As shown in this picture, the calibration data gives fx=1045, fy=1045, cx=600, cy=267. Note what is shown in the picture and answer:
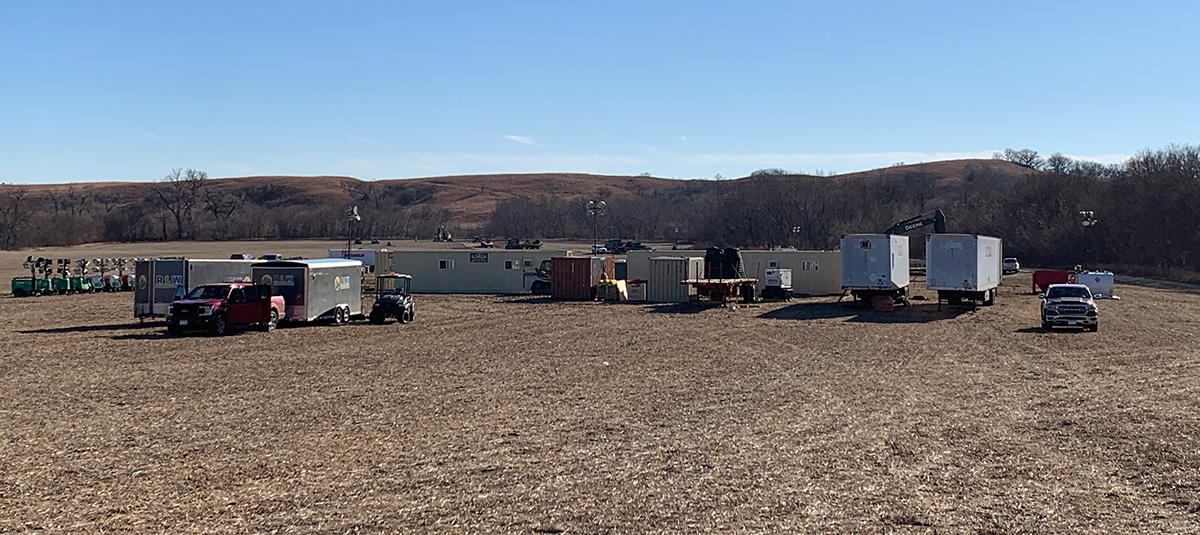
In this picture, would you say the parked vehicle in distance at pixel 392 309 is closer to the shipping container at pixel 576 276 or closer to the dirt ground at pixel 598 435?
the dirt ground at pixel 598 435

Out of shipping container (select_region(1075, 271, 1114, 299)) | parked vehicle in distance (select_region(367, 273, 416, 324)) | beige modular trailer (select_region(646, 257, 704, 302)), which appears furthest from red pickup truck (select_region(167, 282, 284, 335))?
shipping container (select_region(1075, 271, 1114, 299))

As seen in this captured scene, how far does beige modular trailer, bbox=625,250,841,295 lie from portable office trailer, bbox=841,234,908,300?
9673 millimetres

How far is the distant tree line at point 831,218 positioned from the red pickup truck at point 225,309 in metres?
62.1

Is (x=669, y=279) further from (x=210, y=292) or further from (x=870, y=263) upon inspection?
(x=210, y=292)

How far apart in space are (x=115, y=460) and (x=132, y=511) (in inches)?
Result: 101

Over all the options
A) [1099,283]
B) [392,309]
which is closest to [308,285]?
[392,309]

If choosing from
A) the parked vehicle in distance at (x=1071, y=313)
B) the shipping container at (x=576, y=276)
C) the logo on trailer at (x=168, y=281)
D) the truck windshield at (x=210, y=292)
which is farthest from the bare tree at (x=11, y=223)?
the parked vehicle in distance at (x=1071, y=313)

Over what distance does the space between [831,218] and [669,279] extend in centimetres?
8373

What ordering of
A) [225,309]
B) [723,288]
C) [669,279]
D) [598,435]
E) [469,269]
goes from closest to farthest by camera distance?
[598,435] → [225,309] → [723,288] → [669,279] → [469,269]

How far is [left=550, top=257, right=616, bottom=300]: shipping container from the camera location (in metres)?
46.1

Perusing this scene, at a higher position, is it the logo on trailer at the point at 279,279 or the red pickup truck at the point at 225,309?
the logo on trailer at the point at 279,279

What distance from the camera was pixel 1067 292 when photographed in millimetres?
31641

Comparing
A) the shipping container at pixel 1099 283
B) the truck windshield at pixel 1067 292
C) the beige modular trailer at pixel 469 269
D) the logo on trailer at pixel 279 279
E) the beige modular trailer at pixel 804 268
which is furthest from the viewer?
the beige modular trailer at pixel 469 269

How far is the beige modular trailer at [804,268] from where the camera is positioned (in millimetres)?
47844
